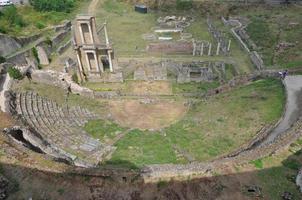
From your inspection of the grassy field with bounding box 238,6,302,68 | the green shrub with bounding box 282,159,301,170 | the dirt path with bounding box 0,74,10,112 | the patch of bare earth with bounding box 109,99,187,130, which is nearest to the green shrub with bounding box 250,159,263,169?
the green shrub with bounding box 282,159,301,170

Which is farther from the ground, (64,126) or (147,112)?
(64,126)

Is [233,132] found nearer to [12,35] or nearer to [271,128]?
[271,128]

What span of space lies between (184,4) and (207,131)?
45.5 metres

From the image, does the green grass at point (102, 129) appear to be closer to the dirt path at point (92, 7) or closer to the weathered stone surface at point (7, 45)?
the weathered stone surface at point (7, 45)

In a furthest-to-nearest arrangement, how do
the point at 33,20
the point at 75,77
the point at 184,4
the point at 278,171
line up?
the point at 184,4 → the point at 33,20 → the point at 75,77 → the point at 278,171

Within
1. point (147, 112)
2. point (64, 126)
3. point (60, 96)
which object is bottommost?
point (147, 112)

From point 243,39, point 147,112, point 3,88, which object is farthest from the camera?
point 243,39

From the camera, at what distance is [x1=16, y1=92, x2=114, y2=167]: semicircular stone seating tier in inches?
1130

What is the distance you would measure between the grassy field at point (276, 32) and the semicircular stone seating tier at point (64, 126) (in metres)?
27.7

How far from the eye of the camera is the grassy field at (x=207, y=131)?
93.5 feet

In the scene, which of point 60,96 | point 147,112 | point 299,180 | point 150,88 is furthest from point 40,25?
point 299,180

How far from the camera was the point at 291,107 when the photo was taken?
106ft

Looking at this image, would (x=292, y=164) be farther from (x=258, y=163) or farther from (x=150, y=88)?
(x=150, y=88)

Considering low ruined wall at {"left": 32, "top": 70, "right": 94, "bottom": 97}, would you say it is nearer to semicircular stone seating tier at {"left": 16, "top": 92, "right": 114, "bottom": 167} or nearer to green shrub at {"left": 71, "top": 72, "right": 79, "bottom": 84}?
green shrub at {"left": 71, "top": 72, "right": 79, "bottom": 84}
